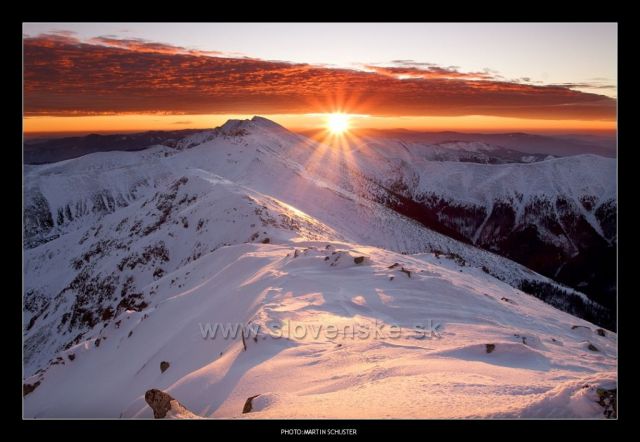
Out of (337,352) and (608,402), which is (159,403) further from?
(608,402)

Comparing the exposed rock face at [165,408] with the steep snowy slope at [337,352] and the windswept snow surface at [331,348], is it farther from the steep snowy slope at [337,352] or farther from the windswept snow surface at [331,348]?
the steep snowy slope at [337,352]

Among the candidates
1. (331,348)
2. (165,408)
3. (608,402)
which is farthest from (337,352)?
(608,402)

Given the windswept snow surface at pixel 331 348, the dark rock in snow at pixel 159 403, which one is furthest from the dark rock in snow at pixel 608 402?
the dark rock in snow at pixel 159 403

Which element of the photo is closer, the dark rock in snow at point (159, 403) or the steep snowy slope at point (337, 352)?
the steep snowy slope at point (337, 352)

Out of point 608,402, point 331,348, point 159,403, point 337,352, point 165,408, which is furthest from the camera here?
point 331,348

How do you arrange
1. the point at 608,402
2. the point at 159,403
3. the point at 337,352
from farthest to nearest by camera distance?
the point at 337,352
the point at 159,403
the point at 608,402

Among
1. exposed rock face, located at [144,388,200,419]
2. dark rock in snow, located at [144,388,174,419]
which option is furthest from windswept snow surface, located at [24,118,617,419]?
dark rock in snow, located at [144,388,174,419]

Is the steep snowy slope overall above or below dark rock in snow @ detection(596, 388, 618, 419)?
below

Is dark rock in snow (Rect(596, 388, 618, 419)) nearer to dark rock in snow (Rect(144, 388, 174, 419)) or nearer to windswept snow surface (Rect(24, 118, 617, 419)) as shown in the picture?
windswept snow surface (Rect(24, 118, 617, 419))

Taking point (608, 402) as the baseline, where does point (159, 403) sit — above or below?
below
